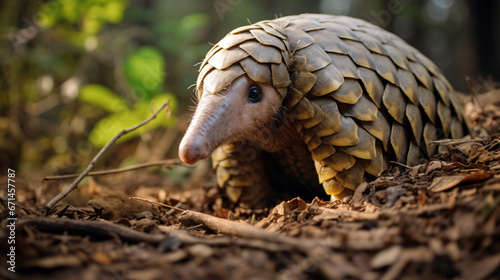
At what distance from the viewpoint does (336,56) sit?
2764 millimetres

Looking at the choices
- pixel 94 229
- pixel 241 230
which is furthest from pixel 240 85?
pixel 94 229

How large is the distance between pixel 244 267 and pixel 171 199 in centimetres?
194

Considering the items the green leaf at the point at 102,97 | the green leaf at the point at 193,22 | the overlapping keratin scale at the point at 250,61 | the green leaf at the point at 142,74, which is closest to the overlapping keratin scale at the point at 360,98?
the overlapping keratin scale at the point at 250,61

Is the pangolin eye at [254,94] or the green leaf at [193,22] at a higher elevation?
the green leaf at [193,22]

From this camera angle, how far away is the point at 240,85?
255 centimetres

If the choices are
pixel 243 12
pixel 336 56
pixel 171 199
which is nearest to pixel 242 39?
pixel 336 56

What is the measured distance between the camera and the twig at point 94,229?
1.84 m

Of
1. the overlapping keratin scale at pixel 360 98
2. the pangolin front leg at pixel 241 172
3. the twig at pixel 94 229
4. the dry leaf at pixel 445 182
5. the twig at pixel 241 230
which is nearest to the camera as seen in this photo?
the twig at pixel 241 230

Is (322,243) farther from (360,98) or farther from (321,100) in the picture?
(360,98)

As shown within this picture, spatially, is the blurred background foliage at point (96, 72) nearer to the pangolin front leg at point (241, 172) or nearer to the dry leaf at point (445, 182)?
the pangolin front leg at point (241, 172)

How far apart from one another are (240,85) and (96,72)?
5.02 metres

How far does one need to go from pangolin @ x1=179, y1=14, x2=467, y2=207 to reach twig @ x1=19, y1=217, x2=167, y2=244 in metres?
0.60

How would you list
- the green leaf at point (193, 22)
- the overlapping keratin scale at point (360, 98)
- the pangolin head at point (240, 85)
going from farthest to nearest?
the green leaf at point (193, 22)
the overlapping keratin scale at point (360, 98)
the pangolin head at point (240, 85)

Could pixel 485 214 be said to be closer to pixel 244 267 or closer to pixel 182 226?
pixel 244 267
